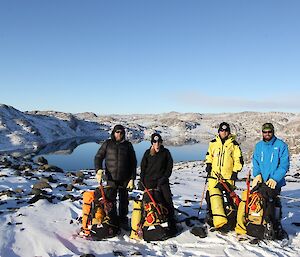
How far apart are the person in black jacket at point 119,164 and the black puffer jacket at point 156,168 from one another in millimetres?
389

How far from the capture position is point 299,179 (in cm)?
2111

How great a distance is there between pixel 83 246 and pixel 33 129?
3500 inches

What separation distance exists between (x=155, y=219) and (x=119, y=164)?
1679mm

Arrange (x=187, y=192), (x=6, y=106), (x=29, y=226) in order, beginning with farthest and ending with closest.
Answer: (x=6, y=106), (x=187, y=192), (x=29, y=226)

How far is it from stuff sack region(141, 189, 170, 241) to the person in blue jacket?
2464 millimetres

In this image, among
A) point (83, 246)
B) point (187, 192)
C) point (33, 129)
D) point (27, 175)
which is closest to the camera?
point (83, 246)

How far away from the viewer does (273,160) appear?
873cm

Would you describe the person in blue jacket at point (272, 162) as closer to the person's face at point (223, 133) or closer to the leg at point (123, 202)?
the person's face at point (223, 133)

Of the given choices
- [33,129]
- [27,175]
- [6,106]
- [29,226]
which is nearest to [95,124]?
[6,106]

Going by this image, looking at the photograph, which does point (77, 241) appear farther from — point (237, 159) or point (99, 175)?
point (237, 159)

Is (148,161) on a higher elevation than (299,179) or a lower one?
higher

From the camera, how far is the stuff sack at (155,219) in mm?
8648

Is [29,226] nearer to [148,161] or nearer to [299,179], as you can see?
[148,161]

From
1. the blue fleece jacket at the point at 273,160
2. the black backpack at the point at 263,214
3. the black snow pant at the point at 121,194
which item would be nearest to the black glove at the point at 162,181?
the black snow pant at the point at 121,194
